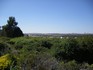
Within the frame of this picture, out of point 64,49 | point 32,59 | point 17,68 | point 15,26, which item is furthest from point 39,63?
point 15,26

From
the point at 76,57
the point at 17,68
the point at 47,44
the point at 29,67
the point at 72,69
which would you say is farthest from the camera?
the point at 47,44

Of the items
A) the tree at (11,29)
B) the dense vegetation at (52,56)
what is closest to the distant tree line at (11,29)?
the tree at (11,29)

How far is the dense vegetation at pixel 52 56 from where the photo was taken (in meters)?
10.4

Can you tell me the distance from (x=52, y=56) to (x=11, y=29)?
35.6 meters

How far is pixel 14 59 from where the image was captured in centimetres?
1317

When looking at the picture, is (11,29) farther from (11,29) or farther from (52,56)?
(52,56)

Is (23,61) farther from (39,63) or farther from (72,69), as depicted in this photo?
(72,69)

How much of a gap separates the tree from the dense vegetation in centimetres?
2024

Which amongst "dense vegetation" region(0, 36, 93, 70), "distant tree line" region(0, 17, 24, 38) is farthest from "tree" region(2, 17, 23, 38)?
"dense vegetation" region(0, 36, 93, 70)

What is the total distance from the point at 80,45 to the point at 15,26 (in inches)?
1187

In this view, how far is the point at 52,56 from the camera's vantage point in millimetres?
16766

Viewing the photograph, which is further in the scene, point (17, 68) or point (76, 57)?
point (76, 57)

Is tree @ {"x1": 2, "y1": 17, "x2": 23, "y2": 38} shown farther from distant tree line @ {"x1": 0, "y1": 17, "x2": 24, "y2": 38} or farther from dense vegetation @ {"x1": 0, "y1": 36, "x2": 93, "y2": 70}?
dense vegetation @ {"x1": 0, "y1": 36, "x2": 93, "y2": 70}

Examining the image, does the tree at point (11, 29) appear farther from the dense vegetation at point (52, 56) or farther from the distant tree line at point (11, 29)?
the dense vegetation at point (52, 56)
